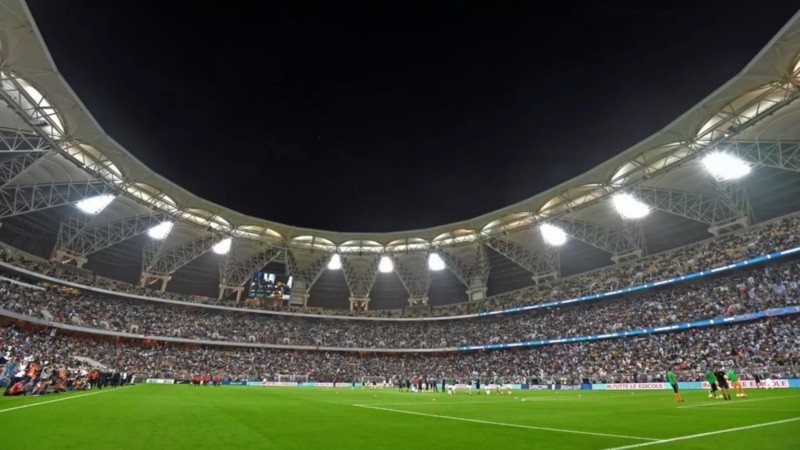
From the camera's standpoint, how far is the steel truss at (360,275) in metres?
64.3

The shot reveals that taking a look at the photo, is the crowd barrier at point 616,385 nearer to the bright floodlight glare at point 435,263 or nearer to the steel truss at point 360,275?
the steel truss at point 360,275

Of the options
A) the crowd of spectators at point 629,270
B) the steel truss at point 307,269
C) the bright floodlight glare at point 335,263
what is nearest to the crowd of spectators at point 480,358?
the crowd of spectators at point 629,270

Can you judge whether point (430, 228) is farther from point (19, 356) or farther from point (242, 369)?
point (19, 356)

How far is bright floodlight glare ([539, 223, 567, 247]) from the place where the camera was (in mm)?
52531

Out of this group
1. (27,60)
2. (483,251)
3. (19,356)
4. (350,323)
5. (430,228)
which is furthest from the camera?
(350,323)

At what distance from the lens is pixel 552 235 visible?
53875 mm

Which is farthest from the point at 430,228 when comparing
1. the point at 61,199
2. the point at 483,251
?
the point at 61,199

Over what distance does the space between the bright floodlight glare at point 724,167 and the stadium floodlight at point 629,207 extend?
7.23 meters

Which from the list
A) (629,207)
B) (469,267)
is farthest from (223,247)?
(629,207)

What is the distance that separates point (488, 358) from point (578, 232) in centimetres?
2149

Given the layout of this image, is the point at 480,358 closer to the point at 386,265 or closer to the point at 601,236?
the point at 386,265

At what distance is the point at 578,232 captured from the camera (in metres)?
49.9

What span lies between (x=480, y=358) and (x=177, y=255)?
149 ft

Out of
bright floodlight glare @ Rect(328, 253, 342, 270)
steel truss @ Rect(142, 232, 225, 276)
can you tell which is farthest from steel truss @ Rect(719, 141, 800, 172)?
steel truss @ Rect(142, 232, 225, 276)
